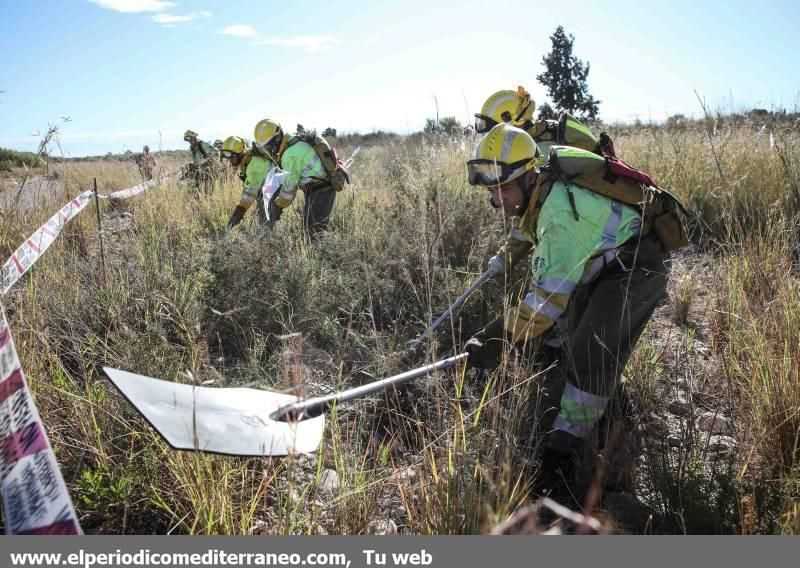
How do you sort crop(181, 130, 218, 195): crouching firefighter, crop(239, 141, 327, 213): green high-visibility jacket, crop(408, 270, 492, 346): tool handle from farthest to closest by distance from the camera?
1. crop(181, 130, 218, 195): crouching firefighter
2. crop(239, 141, 327, 213): green high-visibility jacket
3. crop(408, 270, 492, 346): tool handle

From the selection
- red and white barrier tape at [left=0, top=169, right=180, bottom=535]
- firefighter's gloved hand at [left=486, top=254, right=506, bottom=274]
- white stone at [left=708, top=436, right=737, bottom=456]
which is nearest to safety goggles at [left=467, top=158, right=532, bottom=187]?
firefighter's gloved hand at [left=486, top=254, right=506, bottom=274]

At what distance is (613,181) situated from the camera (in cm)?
273

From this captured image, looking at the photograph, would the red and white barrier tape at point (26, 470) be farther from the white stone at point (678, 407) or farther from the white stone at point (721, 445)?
the white stone at point (678, 407)

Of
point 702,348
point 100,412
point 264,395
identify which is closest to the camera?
point 264,395

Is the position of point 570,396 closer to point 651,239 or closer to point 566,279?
point 566,279

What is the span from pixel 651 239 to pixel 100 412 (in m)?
2.98

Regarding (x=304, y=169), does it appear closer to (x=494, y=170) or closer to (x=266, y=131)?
(x=266, y=131)

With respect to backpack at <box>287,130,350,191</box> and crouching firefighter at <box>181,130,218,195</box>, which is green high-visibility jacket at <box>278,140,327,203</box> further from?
crouching firefighter at <box>181,130,218,195</box>

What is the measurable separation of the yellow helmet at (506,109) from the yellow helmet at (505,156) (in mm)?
2740

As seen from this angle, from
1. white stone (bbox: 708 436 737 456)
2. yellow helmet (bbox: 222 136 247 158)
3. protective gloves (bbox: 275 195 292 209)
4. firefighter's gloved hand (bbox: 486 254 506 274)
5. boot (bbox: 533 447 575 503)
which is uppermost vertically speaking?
yellow helmet (bbox: 222 136 247 158)

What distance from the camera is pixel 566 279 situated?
2445 millimetres

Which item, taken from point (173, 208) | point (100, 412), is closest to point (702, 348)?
point (100, 412)

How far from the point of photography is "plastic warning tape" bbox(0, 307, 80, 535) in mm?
1382

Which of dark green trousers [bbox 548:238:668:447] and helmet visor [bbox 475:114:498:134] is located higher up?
helmet visor [bbox 475:114:498:134]
